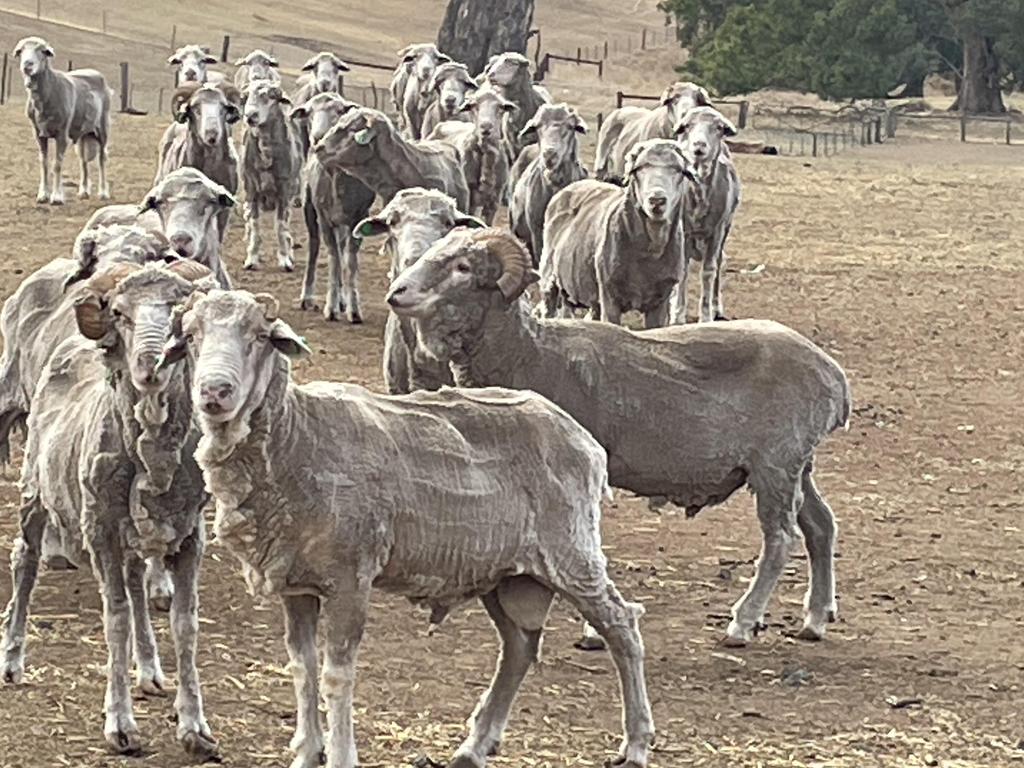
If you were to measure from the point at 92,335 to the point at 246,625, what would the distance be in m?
2.30

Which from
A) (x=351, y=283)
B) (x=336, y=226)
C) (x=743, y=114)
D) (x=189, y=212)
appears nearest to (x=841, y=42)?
(x=743, y=114)

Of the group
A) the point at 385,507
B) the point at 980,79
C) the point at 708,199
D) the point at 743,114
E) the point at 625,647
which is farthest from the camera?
the point at 980,79

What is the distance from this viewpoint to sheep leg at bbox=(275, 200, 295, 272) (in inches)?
829

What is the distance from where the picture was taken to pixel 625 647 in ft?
26.3

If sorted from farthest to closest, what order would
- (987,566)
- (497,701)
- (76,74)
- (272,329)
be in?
(76,74) < (987,566) < (497,701) < (272,329)

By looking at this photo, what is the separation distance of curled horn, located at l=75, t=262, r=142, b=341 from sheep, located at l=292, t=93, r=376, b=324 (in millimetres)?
10191

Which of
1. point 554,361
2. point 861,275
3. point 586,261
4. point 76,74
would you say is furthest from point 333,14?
point 554,361

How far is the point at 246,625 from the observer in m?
10.0

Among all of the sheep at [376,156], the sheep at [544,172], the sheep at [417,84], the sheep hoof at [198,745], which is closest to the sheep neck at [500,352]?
the sheep hoof at [198,745]

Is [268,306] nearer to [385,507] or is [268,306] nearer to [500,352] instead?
[385,507]

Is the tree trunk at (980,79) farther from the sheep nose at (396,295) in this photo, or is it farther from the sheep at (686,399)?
the sheep nose at (396,295)

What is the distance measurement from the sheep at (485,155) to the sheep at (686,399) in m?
10.1

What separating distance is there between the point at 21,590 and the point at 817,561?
11.8ft

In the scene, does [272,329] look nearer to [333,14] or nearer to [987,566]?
[987,566]
